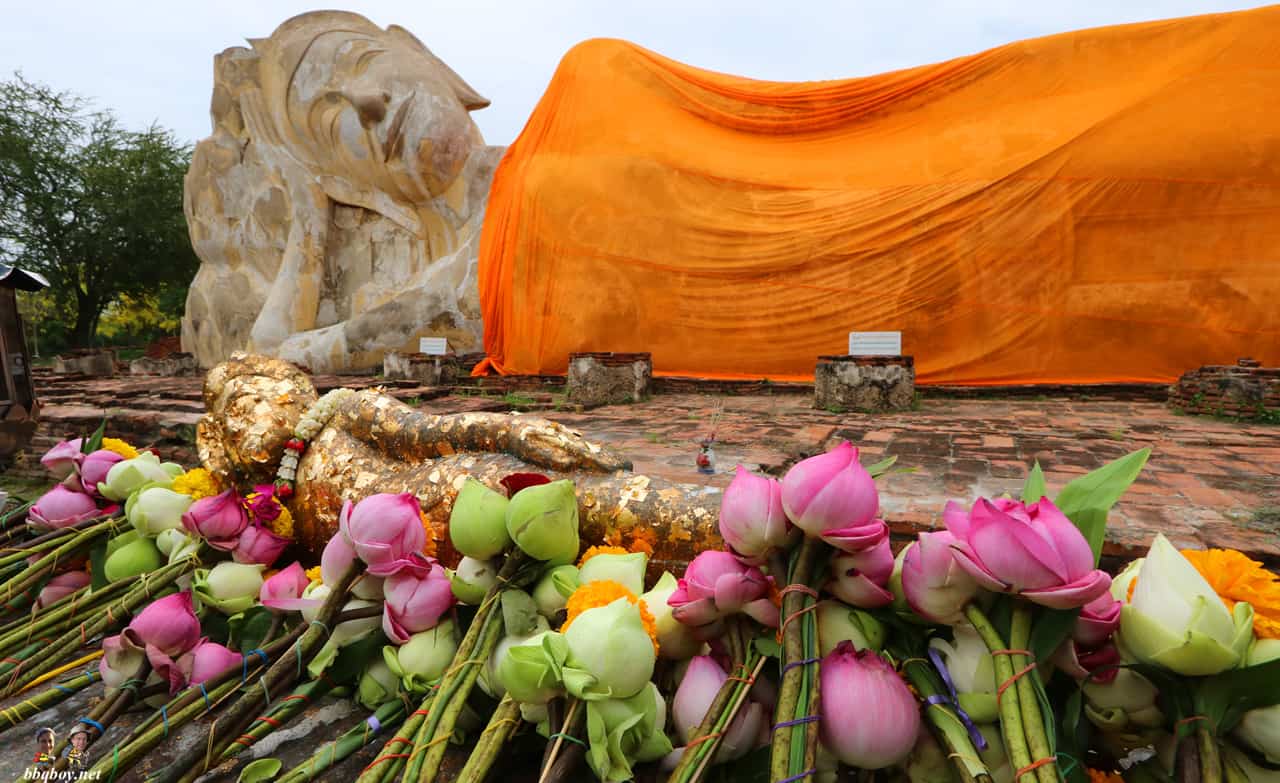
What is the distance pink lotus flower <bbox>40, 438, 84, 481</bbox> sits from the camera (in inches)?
45.4

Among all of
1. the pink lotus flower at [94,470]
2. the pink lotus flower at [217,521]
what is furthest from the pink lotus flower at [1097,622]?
the pink lotus flower at [94,470]

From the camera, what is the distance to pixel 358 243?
9.54 m

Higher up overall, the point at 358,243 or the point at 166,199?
the point at 166,199

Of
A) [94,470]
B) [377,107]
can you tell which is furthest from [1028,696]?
[377,107]

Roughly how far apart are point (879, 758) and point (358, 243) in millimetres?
10495

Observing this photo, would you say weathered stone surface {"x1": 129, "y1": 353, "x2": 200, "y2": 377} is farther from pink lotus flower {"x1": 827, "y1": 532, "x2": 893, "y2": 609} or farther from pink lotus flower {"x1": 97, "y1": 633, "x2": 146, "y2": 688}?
pink lotus flower {"x1": 827, "y1": 532, "x2": 893, "y2": 609}

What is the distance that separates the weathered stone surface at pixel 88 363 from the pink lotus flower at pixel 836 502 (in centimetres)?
1246

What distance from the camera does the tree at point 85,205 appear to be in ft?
45.9

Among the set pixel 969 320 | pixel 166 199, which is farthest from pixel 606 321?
pixel 166 199

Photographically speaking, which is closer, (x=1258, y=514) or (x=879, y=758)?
(x=879, y=758)

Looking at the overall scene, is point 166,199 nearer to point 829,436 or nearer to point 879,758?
point 829,436

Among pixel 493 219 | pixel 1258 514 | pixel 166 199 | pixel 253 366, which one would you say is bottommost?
pixel 1258 514

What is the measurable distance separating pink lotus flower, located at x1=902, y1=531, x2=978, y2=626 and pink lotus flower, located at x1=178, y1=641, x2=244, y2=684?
0.72 metres

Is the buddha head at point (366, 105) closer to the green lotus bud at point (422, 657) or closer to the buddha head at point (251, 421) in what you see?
the buddha head at point (251, 421)
